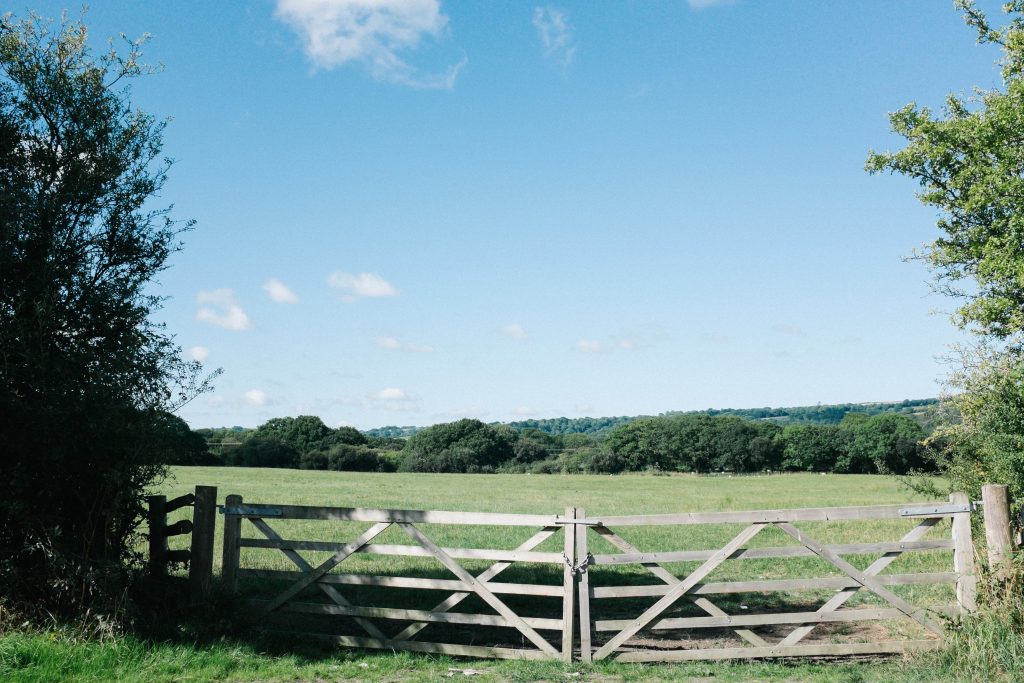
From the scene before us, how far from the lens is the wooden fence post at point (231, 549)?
1026cm

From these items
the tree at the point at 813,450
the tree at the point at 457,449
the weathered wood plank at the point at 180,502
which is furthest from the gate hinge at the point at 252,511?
the tree at the point at 813,450

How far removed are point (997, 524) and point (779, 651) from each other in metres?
3.24

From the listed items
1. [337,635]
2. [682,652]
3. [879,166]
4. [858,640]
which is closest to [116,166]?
[337,635]

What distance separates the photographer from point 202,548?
10.3 meters

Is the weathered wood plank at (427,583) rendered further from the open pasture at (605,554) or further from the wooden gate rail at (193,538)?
the wooden gate rail at (193,538)

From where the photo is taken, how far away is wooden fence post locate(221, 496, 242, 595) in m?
10.3

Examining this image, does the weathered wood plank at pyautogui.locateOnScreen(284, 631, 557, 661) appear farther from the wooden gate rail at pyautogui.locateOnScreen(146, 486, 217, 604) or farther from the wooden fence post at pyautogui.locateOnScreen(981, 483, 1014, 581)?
the wooden fence post at pyautogui.locateOnScreen(981, 483, 1014, 581)

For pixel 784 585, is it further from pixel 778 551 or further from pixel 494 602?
pixel 494 602

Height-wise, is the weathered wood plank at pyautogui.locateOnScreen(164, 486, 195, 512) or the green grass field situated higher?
the weathered wood plank at pyautogui.locateOnScreen(164, 486, 195, 512)

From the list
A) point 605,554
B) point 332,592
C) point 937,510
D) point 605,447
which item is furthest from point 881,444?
point 332,592

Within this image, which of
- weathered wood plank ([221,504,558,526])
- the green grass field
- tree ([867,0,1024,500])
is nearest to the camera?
the green grass field

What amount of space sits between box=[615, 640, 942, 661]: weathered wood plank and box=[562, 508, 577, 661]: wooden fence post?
2.11 ft

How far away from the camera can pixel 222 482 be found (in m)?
49.4

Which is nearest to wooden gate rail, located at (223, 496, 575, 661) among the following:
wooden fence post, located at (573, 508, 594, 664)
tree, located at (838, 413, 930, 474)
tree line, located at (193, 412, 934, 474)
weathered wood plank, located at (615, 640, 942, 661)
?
wooden fence post, located at (573, 508, 594, 664)
